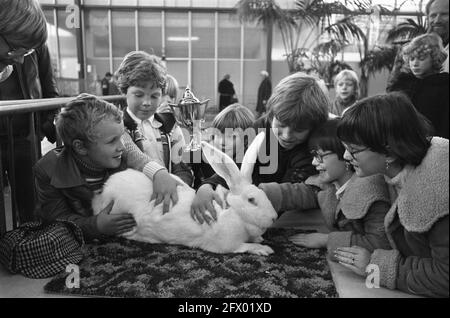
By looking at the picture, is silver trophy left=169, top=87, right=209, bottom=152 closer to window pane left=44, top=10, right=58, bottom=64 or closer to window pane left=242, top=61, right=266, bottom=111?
window pane left=242, top=61, right=266, bottom=111

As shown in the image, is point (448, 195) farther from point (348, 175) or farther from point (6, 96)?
point (6, 96)

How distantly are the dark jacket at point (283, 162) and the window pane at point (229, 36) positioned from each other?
247 mm

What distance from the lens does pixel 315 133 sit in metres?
1.23

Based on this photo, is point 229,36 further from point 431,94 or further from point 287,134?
point 431,94

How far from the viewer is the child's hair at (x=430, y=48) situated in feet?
3.31

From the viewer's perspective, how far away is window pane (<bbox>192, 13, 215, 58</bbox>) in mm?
1078

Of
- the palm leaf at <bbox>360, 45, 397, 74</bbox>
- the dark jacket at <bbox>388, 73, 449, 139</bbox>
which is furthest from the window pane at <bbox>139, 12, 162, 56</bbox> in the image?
the palm leaf at <bbox>360, 45, 397, 74</bbox>

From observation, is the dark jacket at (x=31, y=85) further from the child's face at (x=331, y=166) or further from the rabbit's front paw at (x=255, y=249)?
the child's face at (x=331, y=166)

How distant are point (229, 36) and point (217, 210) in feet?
1.84

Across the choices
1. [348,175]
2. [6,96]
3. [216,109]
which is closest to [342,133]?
[348,175]

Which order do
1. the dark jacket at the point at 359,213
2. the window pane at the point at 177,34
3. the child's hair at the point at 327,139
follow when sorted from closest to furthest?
the dark jacket at the point at 359,213
the window pane at the point at 177,34
the child's hair at the point at 327,139

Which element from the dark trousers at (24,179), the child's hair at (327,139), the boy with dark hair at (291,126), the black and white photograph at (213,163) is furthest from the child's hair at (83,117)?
the child's hair at (327,139)

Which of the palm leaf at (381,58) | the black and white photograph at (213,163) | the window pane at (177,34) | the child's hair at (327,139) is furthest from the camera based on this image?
the palm leaf at (381,58)

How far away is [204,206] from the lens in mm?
1035
